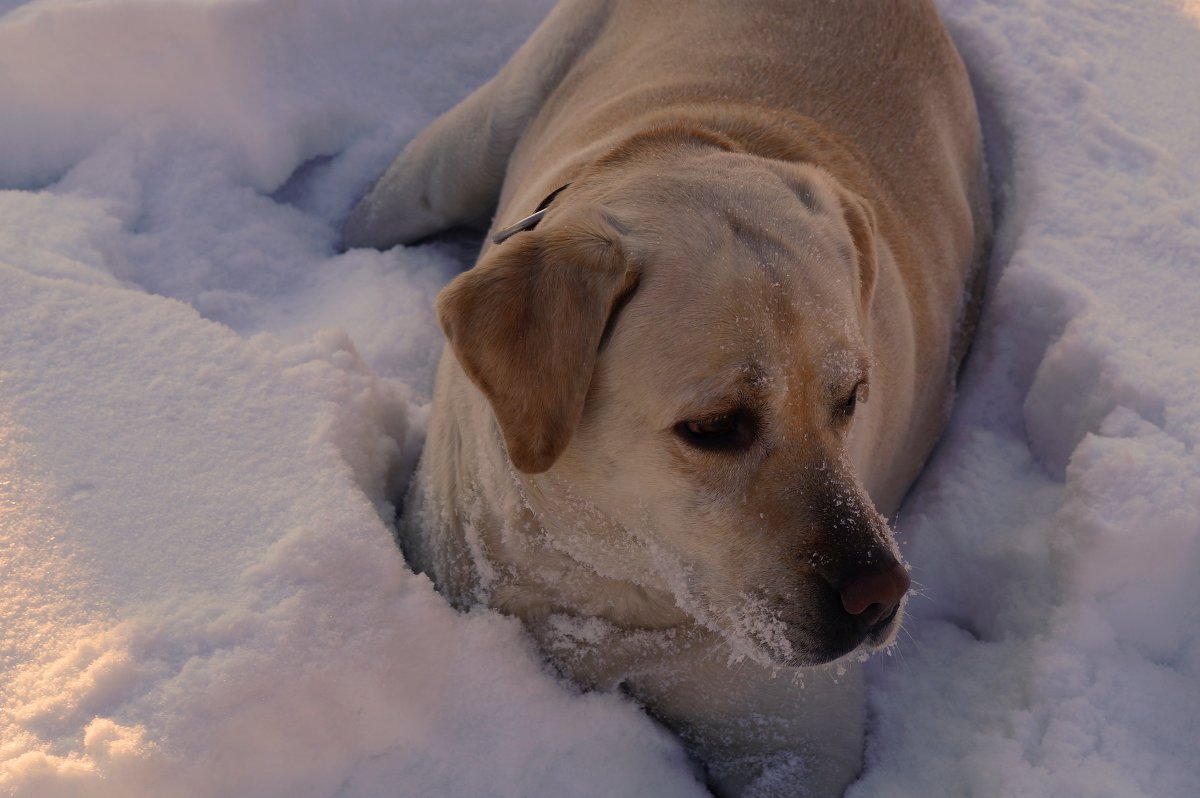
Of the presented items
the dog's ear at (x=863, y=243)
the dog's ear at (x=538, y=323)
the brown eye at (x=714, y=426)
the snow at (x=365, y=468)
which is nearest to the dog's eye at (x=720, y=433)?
the brown eye at (x=714, y=426)

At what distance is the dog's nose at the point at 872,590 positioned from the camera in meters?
1.97

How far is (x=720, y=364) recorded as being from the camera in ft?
6.35

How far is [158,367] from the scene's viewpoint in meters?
2.62

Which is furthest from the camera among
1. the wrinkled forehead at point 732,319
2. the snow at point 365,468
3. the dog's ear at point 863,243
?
the dog's ear at point 863,243

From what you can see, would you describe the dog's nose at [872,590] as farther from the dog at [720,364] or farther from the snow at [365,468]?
the snow at [365,468]

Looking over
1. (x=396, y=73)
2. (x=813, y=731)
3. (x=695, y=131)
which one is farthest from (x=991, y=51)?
(x=813, y=731)

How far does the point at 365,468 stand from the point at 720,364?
1171 millimetres

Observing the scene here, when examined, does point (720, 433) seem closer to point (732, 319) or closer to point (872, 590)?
point (732, 319)

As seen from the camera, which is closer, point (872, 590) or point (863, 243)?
point (872, 590)

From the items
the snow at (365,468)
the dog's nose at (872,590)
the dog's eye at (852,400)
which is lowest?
the snow at (365,468)

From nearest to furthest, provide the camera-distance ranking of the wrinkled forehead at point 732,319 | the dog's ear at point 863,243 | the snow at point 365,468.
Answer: the wrinkled forehead at point 732,319, the snow at point 365,468, the dog's ear at point 863,243

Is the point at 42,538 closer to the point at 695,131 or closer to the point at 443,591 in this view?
the point at 443,591

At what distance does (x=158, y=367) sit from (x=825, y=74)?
2.07m

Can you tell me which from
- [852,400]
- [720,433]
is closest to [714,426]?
[720,433]
